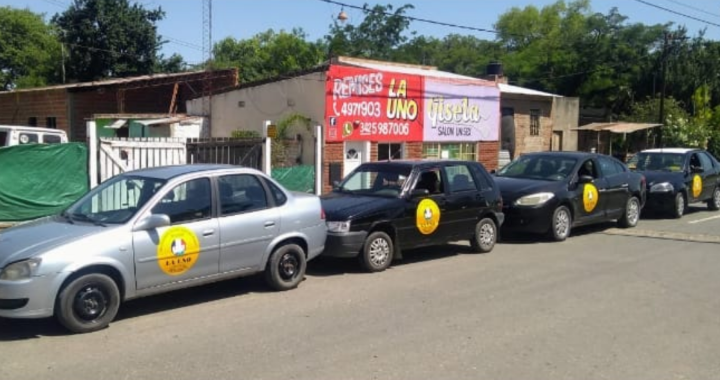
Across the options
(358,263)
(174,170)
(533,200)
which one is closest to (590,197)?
(533,200)

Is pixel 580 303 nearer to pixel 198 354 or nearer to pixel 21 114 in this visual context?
pixel 198 354

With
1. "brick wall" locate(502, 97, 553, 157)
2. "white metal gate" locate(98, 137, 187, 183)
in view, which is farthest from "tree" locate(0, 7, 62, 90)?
"white metal gate" locate(98, 137, 187, 183)

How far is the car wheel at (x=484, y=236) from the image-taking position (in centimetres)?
1091

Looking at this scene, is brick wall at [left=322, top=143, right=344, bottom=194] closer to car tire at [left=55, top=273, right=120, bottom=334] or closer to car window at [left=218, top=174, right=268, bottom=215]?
car window at [left=218, top=174, right=268, bottom=215]

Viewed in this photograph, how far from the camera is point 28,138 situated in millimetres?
16234

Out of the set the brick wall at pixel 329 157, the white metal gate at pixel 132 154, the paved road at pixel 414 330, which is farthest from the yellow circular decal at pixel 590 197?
the white metal gate at pixel 132 154

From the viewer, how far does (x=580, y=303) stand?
7.53 metres

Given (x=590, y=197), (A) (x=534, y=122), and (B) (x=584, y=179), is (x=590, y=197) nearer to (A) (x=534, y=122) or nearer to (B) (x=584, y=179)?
(B) (x=584, y=179)

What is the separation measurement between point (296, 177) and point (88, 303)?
1058cm

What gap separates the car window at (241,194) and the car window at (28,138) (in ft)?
33.7

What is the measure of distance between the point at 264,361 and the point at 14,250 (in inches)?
102

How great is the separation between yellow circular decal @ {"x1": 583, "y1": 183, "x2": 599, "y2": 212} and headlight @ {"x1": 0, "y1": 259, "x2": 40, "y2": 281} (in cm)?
974

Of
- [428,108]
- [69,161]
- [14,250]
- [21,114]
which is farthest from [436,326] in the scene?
[21,114]

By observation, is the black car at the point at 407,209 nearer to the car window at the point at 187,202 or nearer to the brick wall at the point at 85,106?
the car window at the point at 187,202
